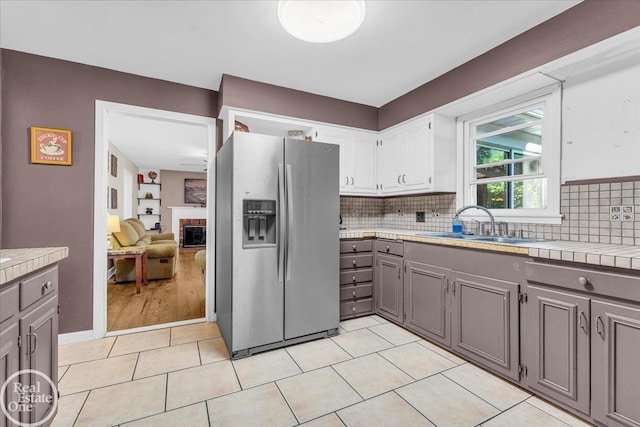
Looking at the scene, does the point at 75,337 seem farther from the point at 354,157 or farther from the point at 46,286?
the point at 354,157

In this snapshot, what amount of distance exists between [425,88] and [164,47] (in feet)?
7.79

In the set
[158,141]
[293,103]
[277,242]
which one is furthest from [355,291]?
[158,141]

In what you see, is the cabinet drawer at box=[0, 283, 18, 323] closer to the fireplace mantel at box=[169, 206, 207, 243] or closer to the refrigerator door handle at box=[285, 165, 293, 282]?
the refrigerator door handle at box=[285, 165, 293, 282]

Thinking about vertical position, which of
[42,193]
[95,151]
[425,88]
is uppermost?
[425,88]

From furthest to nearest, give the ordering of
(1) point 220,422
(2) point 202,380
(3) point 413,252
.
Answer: (3) point 413,252 < (2) point 202,380 < (1) point 220,422

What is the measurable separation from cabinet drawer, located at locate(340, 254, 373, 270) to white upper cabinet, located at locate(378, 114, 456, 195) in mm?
849

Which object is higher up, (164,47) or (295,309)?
(164,47)

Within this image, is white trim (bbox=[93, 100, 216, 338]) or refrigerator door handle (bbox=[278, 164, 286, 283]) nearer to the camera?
refrigerator door handle (bbox=[278, 164, 286, 283])

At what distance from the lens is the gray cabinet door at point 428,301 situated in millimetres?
2285

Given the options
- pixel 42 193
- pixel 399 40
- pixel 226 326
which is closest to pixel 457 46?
pixel 399 40

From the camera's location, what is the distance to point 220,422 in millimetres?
1553

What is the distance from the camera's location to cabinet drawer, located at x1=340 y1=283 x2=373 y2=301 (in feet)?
9.63

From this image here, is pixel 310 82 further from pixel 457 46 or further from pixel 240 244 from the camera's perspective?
pixel 240 244

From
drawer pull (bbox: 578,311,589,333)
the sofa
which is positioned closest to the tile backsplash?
drawer pull (bbox: 578,311,589,333)
